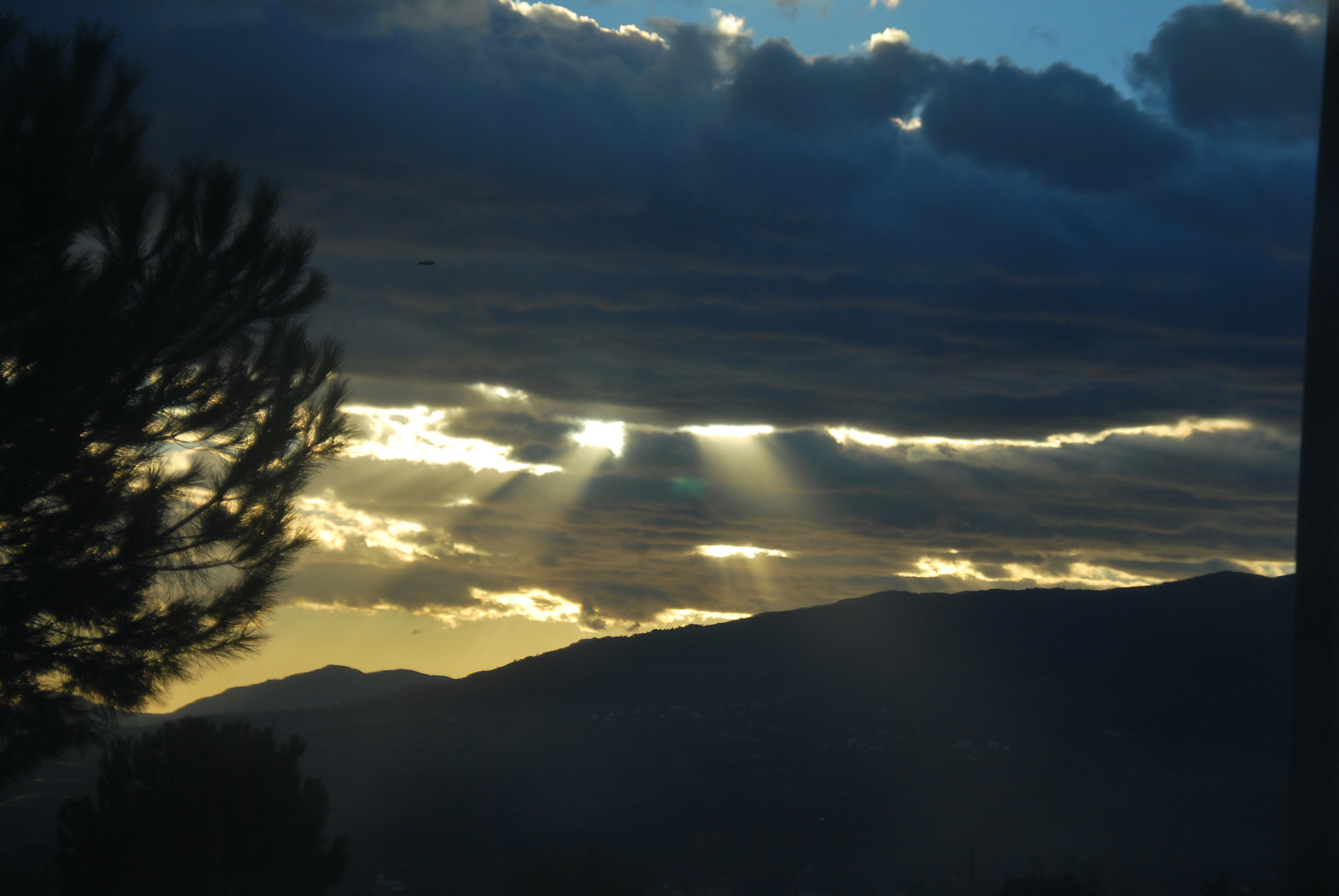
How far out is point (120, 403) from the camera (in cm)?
1138

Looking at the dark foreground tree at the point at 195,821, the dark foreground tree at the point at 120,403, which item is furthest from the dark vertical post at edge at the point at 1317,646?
the dark foreground tree at the point at 195,821

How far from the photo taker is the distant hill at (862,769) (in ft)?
282

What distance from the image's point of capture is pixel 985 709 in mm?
159250

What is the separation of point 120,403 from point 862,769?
12191 cm

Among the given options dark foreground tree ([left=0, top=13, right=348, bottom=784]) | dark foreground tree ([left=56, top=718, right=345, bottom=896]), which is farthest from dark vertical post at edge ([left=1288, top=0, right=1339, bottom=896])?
dark foreground tree ([left=56, top=718, right=345, bottom=896])

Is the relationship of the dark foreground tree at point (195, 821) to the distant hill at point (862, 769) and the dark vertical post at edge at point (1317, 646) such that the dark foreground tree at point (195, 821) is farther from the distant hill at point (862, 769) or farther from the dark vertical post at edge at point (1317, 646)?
the distant hill at point (862, 769)

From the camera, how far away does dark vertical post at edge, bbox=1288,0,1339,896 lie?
5277mm

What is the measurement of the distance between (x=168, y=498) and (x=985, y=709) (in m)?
160

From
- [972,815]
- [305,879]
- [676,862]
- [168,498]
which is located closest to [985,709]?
[972,815]

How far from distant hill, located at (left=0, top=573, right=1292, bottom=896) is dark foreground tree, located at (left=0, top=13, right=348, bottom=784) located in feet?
139

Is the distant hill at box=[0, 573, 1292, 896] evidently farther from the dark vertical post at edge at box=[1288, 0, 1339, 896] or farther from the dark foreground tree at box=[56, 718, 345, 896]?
the dark vertical post at edge at box=[1288, 0, 1339, 896]

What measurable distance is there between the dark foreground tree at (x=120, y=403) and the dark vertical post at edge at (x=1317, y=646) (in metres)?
10.5

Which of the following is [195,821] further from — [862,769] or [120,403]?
[862,769]

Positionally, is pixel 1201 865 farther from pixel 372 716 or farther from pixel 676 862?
pixel 372 716
